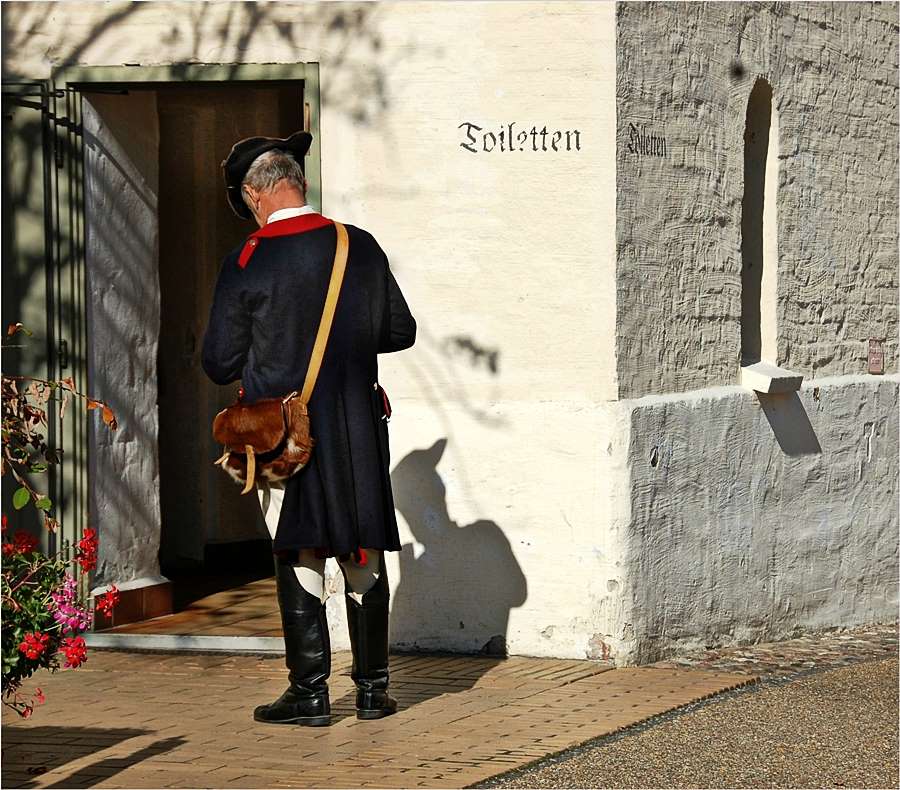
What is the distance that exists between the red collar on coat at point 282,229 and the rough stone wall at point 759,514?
7.03 feet

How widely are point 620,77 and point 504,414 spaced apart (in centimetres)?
163

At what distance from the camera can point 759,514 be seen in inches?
366

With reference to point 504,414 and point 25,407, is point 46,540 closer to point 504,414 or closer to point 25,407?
point 504,414

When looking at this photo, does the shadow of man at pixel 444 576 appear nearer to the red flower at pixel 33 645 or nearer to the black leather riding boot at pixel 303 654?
the black leather riding boot at pixel 303 654

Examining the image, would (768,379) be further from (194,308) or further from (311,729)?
(194,308)

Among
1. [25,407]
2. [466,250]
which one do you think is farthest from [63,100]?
[25,407]

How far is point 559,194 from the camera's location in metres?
8.51

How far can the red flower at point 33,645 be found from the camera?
221 inches

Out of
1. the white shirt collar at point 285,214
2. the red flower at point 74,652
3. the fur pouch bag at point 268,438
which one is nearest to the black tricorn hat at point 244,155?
the white shirt collar at point 285,214

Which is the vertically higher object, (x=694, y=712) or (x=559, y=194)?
(x=559, y=194)

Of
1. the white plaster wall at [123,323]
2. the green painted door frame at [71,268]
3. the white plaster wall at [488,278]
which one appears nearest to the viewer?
the white plaster wall at [488,278]

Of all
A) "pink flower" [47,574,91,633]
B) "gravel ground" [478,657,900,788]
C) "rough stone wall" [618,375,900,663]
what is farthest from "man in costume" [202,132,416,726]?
"rough stone wall" [618,375,900,663]

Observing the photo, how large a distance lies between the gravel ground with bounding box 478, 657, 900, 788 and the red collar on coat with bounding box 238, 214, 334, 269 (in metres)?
2.14

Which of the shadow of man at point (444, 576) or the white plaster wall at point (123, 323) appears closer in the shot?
the shadow of man at point (444, 576)
